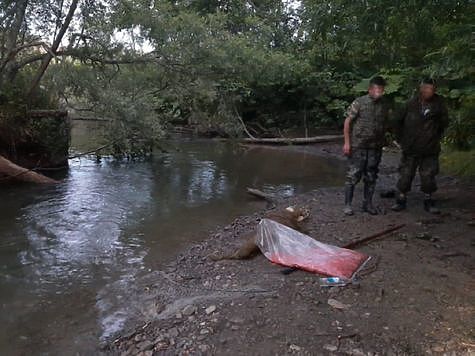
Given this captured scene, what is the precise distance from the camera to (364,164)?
20.7ft

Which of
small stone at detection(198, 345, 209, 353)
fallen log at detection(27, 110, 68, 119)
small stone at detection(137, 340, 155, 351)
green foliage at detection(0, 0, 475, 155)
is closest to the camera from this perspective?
small stone at detection(198, 345, 209, 353)

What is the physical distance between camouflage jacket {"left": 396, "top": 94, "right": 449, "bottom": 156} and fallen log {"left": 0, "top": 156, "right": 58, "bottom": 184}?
25.6 feet

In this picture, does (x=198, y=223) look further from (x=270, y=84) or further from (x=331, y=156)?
(x=270, y=84)

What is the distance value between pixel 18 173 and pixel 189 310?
7.60 metres

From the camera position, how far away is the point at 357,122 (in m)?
6.16

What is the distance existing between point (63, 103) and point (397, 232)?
954cm

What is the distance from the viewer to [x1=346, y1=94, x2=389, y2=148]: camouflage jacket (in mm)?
6074

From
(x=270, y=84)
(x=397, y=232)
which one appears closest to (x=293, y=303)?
(x=397, y=232)

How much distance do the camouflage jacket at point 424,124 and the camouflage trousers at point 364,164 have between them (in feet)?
1.49

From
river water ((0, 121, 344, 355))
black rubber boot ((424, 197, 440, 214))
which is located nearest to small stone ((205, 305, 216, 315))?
river water ((0, 121, 344, 355))

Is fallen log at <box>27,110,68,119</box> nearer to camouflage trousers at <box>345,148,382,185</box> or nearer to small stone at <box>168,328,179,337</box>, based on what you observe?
camouflage trousers at <box>345,148,382,185</box>

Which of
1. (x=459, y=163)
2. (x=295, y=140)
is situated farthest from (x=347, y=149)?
(x=295, y=140)

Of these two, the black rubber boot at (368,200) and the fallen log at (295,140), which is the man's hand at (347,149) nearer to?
the black rubber boot at (368,200)

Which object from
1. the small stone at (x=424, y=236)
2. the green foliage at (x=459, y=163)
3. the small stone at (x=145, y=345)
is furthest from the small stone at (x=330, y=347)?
the green foliage at (x=459, y=163)
